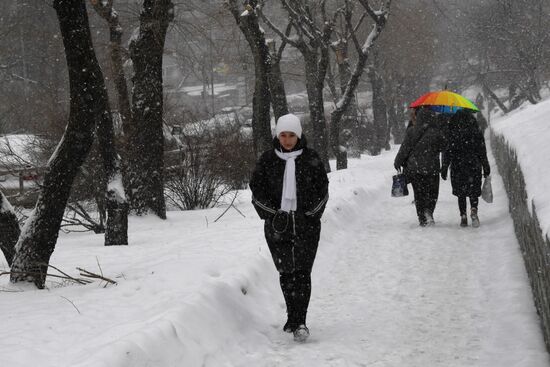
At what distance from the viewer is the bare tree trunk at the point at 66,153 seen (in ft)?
20.9

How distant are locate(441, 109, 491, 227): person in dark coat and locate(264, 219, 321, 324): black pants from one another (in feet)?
16.6

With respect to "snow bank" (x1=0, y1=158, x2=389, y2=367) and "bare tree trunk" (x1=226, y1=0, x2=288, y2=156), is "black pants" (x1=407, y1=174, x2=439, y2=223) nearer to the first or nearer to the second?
"snow bank" (x1=0, y1=158, x2=389, y2=367)

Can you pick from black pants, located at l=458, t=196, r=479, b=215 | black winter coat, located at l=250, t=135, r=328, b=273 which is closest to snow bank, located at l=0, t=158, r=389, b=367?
black winter coat, located at l=250, t=135, r=328, b=273

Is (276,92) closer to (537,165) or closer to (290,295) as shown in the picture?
(537,165)

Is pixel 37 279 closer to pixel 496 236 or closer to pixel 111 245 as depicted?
pixel 111 245

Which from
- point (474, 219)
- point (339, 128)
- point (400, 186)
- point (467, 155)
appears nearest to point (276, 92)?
point (339, 128)

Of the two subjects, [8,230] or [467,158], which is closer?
[8,230]

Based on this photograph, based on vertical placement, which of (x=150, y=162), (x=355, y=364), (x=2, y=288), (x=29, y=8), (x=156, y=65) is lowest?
(x=355, y=364)

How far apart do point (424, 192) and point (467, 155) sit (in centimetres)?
82

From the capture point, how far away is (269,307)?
6340 millimetres

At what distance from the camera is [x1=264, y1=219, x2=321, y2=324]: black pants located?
538cm

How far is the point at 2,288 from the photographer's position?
6.30 m

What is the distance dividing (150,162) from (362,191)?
172 inches

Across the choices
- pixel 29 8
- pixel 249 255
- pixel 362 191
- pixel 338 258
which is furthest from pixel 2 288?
pixel 29 8
